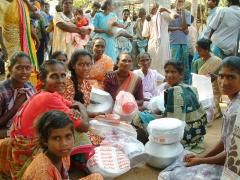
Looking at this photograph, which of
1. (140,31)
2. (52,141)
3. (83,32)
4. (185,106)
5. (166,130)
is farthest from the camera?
(140,31)

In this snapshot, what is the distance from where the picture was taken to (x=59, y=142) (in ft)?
6.35

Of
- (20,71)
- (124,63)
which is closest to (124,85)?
(124,63)

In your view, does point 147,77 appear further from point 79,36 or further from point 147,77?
point 79,36

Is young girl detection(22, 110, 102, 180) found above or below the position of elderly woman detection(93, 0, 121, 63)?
below

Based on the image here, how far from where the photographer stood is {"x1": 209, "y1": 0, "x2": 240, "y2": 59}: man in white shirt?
15.9ft

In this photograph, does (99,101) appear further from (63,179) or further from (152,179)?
(63,179)

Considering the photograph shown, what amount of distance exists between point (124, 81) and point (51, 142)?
2.28 meters

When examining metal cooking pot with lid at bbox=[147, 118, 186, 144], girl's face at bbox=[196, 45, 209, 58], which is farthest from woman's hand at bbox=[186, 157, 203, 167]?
girl's face at bbox=[196, 45, 209, 58]

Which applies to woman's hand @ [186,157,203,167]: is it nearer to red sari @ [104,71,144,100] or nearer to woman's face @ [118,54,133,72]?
red sari @ [104,71,144,100]

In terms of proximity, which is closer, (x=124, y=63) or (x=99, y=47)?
(x=124, y=63)

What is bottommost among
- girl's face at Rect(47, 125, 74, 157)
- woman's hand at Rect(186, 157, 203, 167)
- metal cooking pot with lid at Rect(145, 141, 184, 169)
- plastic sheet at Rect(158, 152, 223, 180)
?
A: metal cooking pot with lid at Rect(145, 141, 184, 169)

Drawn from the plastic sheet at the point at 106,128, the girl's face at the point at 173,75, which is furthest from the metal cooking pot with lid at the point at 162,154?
the girl's face at the point at 173,75

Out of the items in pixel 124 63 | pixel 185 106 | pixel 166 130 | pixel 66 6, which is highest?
pixel 66 6

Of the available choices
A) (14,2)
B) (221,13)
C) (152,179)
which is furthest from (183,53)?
(152,179)
